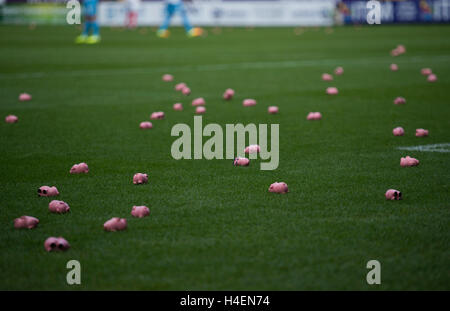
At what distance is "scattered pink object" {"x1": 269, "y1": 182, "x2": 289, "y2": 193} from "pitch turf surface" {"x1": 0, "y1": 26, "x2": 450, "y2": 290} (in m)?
0.05

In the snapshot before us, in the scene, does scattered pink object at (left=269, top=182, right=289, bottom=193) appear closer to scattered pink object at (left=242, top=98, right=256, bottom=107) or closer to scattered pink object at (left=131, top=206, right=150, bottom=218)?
scattered pink object at (left=131, top=206, right=150, bottom=218)

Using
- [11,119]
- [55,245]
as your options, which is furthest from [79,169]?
[11,119]

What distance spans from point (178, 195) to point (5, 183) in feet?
4.42

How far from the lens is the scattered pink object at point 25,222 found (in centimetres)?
409

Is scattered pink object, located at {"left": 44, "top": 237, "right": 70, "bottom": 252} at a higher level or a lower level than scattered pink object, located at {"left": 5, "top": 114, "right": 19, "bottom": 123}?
lower

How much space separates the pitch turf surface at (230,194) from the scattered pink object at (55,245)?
0.04 meters

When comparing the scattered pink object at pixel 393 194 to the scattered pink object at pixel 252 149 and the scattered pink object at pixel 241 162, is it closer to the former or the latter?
the scattered pink object at pixel 241 162

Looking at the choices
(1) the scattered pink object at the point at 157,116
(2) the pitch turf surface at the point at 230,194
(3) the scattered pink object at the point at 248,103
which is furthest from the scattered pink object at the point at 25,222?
(3) the scattered pink object at the point at 248,103

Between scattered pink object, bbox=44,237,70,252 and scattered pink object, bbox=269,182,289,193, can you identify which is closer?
scattered pink object, bbox=44,237,70,252

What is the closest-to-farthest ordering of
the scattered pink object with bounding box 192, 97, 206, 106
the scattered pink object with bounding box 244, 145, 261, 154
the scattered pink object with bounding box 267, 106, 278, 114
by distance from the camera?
the scattered pink object with bounding box 244, 145, 261, 154
the scattered pink object with bounding box 267, 106, 278, 114
the scattered pink object with bounding box 192, 97, 206, 106

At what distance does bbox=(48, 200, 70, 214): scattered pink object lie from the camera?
4391 mm

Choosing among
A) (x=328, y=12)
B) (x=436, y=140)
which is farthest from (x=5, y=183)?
(x=328, y=12)

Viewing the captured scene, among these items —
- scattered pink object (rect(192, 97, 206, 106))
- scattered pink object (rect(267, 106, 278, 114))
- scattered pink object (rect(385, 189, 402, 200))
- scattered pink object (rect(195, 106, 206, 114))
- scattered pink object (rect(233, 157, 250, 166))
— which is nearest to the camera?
scattered pink object (rect(385, 189, 402, 200))

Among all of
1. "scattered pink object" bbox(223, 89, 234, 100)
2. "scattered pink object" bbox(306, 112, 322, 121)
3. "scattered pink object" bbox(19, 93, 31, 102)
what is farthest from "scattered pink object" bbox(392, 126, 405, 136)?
"scattered pink object" bbox(19, 93, 31, 102)
